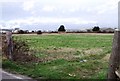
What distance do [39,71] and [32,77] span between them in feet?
2.71

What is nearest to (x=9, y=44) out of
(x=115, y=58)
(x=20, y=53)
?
(x=20, y=53)

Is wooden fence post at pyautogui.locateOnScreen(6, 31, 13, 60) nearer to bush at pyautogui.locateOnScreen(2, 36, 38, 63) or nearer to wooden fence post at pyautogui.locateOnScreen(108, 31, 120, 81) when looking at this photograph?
bush at pyautogui.locateOnScreen(2, 36, 38, 63)

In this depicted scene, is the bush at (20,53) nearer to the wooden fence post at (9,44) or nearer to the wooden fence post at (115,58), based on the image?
the wooden fence post at (9,44)

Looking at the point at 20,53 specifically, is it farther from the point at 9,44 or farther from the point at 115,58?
the point at 115,58

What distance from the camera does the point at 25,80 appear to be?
9742 millimetres

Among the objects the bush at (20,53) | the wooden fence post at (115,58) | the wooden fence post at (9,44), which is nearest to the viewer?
the wooden fence post at (115,58)

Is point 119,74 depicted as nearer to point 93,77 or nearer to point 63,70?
point 93,77

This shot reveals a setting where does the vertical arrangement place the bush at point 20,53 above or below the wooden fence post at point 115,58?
below

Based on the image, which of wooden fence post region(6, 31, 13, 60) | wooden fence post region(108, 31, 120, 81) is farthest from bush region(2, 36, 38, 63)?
wooden fence post region(108, 31, 120, 81)

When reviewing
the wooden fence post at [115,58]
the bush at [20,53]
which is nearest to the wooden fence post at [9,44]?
the bush at [20,53]

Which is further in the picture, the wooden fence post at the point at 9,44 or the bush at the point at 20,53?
the bush at the point at 20,53

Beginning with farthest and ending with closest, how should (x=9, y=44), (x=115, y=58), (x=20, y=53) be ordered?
(x=20, y=53) < (x=9, y=44) < (x=115, y=58)

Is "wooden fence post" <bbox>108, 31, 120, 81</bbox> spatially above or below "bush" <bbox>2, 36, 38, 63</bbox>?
above

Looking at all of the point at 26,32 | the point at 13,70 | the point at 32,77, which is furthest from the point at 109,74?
the point at 26,32
